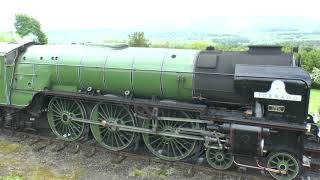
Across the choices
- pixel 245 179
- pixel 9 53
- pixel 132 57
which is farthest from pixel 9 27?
pixel 245 179

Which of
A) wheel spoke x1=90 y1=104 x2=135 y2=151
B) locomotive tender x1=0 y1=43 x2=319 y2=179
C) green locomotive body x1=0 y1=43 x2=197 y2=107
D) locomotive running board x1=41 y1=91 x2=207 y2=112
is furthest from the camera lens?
wheel spoke x1=90 y1=104 x2=135 y2=151

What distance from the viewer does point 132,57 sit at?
1046 cm

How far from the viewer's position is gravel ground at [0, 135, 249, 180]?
31.6 feet

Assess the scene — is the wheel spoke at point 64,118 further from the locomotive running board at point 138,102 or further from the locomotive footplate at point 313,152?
the locomotive footplate at point 313,152

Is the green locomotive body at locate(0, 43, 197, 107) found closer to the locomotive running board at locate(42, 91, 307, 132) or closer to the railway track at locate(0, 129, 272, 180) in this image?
the locomotive running board at locate(42, 91, 307, 132)

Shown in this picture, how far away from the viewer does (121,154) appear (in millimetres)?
10734

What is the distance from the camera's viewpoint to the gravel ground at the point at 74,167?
31.6ft

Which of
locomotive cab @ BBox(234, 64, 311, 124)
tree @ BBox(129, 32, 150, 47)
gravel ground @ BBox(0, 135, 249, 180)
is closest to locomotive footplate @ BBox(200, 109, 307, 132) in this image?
locomotive cab @ BBox(234, 64, 311, 124)

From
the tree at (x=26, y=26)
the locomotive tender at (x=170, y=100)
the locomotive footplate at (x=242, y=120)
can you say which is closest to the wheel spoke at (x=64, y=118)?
the locomotive tender at (x=170, y=100)

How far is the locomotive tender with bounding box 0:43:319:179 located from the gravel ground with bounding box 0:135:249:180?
1.71ft

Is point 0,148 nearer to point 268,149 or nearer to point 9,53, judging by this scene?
point 9,53

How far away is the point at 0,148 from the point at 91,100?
3.45 metres

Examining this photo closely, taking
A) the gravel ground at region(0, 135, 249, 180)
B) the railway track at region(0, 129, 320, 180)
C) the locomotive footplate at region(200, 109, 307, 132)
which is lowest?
the gravel ground at region(0, 135, 249, 180)

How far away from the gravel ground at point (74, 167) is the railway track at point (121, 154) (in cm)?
8
